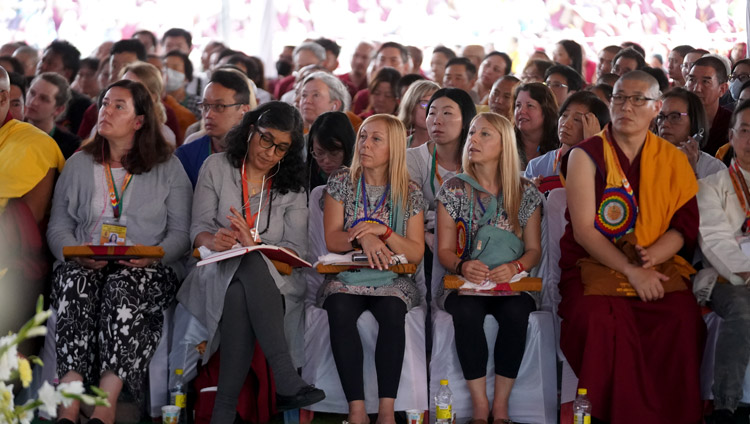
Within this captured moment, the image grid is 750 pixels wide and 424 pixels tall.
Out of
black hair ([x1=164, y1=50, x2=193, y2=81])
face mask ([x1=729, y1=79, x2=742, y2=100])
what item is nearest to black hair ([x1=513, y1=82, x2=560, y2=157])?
face mask ([x1=729, y1=79, x2=742, y2=100])

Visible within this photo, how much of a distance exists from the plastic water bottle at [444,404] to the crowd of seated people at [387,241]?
12cm

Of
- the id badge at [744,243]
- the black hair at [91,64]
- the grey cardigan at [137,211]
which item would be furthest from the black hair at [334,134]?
the black hair at [91,64]

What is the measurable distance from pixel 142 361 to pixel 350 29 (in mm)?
8088

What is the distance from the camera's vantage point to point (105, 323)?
4.35 m

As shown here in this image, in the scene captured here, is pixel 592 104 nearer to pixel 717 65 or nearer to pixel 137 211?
pixel 717 65

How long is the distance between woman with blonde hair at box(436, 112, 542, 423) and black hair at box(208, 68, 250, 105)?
4.78 ft

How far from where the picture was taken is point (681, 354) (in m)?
4.27

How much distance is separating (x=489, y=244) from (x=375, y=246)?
54 cm

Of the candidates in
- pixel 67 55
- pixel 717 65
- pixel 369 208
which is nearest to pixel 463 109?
pixel 369 208

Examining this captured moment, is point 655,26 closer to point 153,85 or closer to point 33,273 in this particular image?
point 153,85

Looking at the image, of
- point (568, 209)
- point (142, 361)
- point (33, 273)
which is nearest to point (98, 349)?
point (142, 361)

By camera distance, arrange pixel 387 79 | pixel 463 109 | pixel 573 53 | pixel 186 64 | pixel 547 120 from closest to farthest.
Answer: pixel 463 109, pixel 547 120, pixel 387 79, pixel 186 64, pixel 573 53

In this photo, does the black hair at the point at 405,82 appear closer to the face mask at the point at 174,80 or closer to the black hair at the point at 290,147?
the face mask at the point at 174,80

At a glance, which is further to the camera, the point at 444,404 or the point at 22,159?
the point at 22,159
